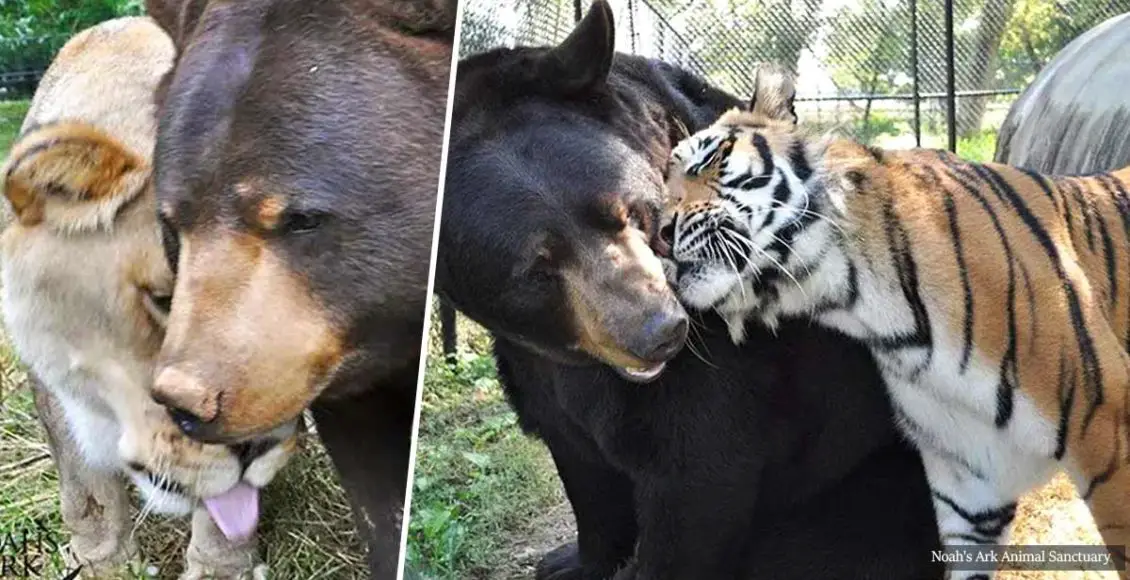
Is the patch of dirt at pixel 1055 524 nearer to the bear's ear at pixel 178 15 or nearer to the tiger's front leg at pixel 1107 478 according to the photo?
the tiger's front leg at pixel 1107 478

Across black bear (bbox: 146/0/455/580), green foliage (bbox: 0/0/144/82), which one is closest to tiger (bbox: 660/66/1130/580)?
black bear (bbox: 146/0/455/580)

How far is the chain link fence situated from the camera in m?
0.85

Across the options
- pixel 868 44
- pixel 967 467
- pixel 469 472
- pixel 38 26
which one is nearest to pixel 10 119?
pixel 38 26

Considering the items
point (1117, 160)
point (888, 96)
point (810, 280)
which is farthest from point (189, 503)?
point (1117, 160)

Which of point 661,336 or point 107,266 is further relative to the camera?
point 107,266

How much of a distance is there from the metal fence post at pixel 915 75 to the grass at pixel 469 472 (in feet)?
1.26

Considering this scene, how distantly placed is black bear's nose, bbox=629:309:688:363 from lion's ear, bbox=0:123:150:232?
41cm

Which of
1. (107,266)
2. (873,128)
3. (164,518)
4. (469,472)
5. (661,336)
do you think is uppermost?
(873,128)

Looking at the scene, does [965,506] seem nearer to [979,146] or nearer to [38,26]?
[979,146]

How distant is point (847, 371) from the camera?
87 centimetres

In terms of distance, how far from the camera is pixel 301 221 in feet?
2.44

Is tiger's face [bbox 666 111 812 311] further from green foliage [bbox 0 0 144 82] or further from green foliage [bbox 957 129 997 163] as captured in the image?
green foliage [bbox 0 0 144 82]

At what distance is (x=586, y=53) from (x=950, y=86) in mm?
293

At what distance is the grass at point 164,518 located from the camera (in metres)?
0.94
